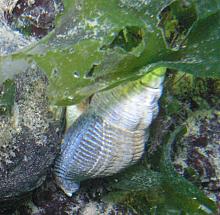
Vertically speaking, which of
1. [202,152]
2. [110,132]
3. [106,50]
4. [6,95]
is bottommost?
[202,152]

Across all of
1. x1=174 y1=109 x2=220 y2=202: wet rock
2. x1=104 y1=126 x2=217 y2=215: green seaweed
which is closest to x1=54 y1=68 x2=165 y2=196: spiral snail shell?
x1=104 y1=126 x2=217 y2=215: green seaweed

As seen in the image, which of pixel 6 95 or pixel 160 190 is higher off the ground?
pixel 6 95

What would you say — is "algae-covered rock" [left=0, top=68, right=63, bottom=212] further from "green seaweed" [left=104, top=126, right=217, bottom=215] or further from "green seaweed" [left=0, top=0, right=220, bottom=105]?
"green seaweed" [left=104, top=126, right=217, bottom=215]

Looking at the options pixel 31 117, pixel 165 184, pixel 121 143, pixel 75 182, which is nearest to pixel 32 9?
pixel 31 117

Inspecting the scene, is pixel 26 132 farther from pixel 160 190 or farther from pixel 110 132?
pixel 160 190

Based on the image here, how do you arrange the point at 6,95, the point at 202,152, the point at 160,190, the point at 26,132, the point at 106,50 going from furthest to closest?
1. the point at 202,152
2. the point at 160,190
3. the point at 26,132
4. the point at 6,95
5. the point at 106,50

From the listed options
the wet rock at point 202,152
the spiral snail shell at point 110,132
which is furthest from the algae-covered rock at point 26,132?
the wet rock at point 202,152

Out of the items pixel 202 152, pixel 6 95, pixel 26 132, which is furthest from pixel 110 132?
pixel 202 152

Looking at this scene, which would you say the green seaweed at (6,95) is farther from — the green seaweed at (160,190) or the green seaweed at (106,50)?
the green seaweed at (160,190)

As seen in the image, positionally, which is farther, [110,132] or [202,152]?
[202,152]
